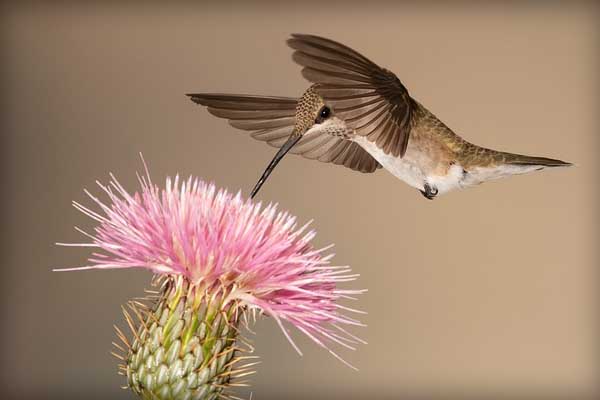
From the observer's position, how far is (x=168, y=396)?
84 cm

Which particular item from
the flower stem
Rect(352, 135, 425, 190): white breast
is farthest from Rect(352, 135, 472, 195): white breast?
the flower stem

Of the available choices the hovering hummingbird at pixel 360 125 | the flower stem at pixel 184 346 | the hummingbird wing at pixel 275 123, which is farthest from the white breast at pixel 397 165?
the flower stem at pixel 184 346

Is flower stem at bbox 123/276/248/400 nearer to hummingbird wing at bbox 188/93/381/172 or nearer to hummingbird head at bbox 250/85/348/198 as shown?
hummingbird head at bbox 250/85/348/198

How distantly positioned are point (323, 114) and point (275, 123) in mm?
187

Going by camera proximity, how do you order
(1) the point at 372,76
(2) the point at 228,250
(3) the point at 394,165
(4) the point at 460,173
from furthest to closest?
1. (4) the point at 460,173
2. (3) the point at 394,165
3. (1) the point at 372,76
4. (2) the point at 228,250

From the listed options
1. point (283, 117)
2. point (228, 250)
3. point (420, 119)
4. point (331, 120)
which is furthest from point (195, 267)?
point (420, 119)

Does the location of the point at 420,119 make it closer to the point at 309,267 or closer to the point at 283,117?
the point at 283,117

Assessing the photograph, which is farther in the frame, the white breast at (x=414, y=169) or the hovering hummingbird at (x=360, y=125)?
the white breast at (x=414, y=169)

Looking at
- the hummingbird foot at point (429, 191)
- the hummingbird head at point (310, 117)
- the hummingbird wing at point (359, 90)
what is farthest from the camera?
the hummingbird foot at point (429, 191)

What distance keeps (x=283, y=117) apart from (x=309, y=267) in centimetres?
38

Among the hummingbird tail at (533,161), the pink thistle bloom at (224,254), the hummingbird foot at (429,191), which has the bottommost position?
the pink thistle bloom at (224,254)

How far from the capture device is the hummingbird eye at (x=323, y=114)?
984 mm

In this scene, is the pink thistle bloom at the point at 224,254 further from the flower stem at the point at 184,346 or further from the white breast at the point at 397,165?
the white breast at the point at 397,165

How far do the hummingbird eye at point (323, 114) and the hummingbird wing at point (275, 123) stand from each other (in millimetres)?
131
